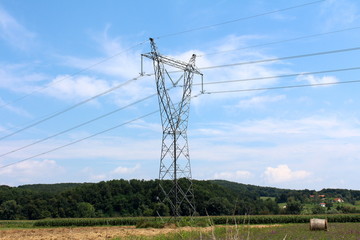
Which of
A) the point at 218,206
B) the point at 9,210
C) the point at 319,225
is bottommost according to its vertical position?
the point at 9,210

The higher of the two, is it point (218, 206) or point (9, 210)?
point (218, 206)

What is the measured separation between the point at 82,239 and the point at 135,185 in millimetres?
77352

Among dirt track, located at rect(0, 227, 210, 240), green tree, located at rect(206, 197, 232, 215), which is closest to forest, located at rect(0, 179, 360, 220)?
green tree, located at rect(206, 197, 232, 215)

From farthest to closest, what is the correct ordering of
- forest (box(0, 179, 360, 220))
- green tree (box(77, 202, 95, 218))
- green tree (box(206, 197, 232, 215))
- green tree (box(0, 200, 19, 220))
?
green tree (box(0, 200, 19, 220)) < green tree (box(77, 202, 95, 218)) < forest (box(0, 179, 360, 220)) < green tree (box(206, 197, 232, 215))

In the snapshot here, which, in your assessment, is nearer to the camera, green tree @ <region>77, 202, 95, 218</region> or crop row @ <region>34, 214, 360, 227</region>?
crop row @ <region>34, 214, 360, 227</region>

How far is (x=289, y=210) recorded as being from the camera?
83000 mm

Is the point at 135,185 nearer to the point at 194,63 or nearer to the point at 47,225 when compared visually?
the point at 47,225

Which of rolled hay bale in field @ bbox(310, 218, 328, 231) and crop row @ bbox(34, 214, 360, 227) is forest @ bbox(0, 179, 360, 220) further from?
rolled hay bale in field @ bbox(310, 218, 328, 231)

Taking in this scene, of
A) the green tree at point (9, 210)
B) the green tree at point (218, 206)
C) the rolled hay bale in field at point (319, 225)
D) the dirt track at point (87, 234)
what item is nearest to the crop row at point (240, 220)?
the dirt track at point (87, 234)

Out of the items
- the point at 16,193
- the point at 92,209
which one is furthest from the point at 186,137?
the point at 16,193

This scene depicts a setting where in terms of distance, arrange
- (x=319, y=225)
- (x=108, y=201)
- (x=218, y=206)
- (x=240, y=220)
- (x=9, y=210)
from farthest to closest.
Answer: (x=108, y=201) → (x=9, y=210) → (x=218, y=206) → (x=240, y=220) → (x=319, y=225)

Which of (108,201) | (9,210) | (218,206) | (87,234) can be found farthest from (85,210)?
(87,234)

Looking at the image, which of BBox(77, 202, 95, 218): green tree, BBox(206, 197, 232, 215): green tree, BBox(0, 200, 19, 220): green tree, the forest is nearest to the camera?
BBox(206, 197, 232, 215): green tree

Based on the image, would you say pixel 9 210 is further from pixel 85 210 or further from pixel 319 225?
pixel 319 225
